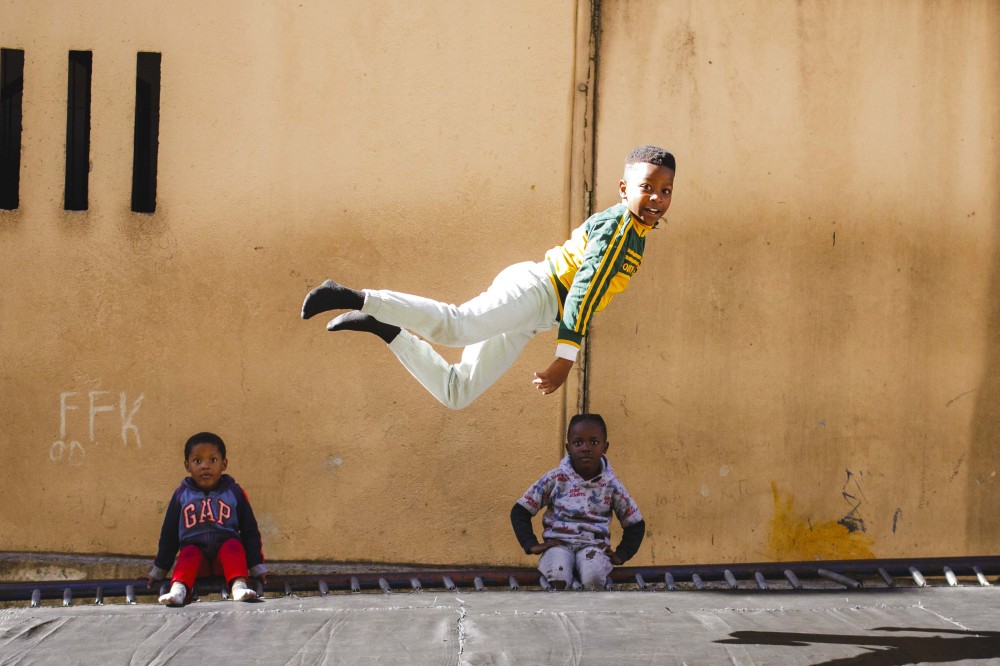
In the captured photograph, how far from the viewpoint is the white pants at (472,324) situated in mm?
3998

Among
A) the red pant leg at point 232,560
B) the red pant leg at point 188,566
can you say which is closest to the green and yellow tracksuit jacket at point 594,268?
the red pant leg at point 232,560

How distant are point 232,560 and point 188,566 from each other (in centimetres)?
18

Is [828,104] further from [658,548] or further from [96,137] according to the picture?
[96,137]

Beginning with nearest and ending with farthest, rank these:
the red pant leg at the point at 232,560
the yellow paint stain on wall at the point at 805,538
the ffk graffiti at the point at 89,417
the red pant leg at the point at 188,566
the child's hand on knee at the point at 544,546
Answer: the red pant leg at the point at 188,566, the red pant leg at the point at 232,560, the child's hand on knee at the point at 544,546, the ffk graffiti at the point at 89,417, the yellow paint stain on wall at the point at 805,538

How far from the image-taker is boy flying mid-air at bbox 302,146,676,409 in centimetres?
395

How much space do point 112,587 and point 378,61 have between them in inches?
118

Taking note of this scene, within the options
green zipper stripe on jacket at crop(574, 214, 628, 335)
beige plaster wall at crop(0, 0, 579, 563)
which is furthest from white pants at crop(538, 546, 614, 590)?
green zipper stripe on jacket at crop(574, 214, 628, 335)

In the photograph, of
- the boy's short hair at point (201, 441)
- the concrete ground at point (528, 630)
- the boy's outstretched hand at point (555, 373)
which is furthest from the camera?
the boy's short hair at point (201, 441)

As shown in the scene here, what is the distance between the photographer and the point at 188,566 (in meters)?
4.41

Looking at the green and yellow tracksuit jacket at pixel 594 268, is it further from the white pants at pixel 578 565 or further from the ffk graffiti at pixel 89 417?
the ffk graffiti at pixel 89 417

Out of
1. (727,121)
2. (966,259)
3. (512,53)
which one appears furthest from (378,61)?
Answer: (966,259)

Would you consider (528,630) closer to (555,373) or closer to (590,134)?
(555,373)

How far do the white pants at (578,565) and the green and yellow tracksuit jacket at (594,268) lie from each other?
48.7 inches

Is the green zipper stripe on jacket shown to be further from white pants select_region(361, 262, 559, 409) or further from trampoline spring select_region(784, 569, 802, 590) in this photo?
trampoline spring select_region(784, 569, 802, 590)
